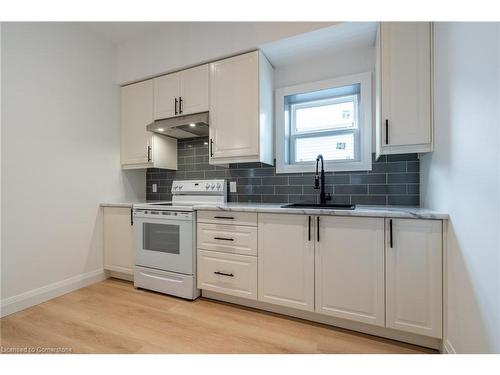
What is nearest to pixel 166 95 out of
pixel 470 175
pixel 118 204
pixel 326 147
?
pixel 118 204

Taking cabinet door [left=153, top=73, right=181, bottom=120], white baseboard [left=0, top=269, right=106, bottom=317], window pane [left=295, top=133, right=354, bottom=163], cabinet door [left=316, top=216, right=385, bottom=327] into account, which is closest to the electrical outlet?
window pane [left=295, top=133, right=354, bottom=163]

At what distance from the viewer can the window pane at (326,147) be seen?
2.26 m

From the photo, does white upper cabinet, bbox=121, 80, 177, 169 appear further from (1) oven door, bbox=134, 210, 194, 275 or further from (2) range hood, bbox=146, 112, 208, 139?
(1) oven door, bbox=134, 210, 194, 275

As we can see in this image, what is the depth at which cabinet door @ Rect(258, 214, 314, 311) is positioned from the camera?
1.69 metres

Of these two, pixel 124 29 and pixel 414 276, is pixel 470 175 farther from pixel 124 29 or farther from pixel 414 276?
pixel 124 29

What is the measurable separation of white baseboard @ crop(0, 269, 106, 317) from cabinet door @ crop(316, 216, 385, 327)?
237 centimetres

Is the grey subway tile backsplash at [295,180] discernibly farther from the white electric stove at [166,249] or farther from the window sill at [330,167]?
the white electric stove at [166,249]

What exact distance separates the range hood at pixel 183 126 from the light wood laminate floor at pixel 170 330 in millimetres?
1737

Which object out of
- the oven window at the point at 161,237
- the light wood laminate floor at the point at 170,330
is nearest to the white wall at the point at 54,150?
the light wood laminate floor at the point at 170,330

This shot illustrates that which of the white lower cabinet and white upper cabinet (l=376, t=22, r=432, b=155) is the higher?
white upper cabinet (l=376, t=22, r=432, b=155)

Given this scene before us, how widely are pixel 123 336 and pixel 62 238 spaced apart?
1.31 m

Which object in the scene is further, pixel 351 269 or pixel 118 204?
pixel 118 204

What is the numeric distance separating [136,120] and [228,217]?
5.89ft

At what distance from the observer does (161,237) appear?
7.33ft
